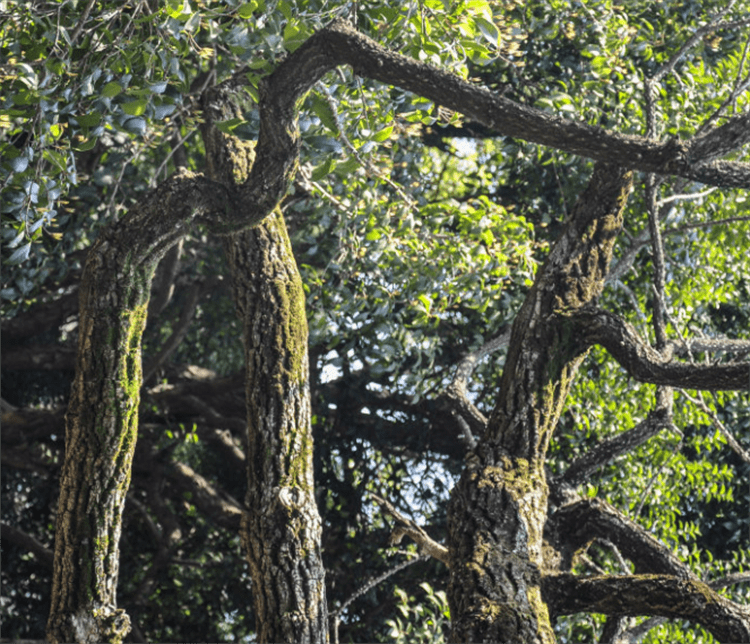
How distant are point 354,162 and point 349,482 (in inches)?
132

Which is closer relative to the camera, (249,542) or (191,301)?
(249,542)

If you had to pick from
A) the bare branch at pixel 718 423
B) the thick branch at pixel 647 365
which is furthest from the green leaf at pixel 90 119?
the bare branch at pixel 718 423

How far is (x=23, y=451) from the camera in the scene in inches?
265

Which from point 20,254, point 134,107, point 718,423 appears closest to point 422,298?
point 718,423

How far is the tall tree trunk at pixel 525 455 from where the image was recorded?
11.1ft

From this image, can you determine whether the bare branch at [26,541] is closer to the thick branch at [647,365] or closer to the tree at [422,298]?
the tree at [422,298]

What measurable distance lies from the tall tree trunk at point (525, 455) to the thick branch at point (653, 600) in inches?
5.5

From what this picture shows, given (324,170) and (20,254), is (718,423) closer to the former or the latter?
(324,170)

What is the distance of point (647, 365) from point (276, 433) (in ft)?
5.12

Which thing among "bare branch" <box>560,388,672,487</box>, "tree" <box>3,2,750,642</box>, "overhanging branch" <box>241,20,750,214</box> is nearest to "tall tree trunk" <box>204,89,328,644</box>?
"tree" <box>3,2,750,642</box>

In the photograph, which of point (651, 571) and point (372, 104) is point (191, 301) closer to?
point (372, 104)

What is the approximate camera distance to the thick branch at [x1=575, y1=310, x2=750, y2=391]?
3.31 meters

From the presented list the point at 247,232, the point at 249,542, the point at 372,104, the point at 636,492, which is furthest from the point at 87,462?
the point at 636,492

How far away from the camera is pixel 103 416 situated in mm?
3668
